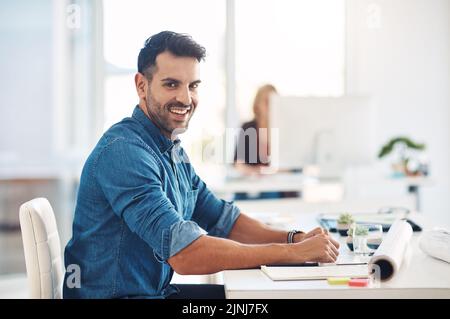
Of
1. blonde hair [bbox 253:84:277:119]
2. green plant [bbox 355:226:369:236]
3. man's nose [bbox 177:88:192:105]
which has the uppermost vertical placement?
blonde hair [bbox 253:84:277:119]

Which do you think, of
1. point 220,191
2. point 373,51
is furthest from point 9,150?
point 373,51

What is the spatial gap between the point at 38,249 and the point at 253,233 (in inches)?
26.5

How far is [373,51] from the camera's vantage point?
482cm

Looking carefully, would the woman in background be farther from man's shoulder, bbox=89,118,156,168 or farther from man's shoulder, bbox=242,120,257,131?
man's shoulder, bbox=89,118,156,168

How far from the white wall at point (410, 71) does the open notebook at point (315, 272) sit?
3.68 metres

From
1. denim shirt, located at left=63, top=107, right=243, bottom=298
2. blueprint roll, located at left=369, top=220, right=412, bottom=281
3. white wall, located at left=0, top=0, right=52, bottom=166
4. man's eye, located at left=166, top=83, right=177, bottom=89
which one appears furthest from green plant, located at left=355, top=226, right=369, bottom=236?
white wall, located at left=0, top=0, right=52, bottom=166

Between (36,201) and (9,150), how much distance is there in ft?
8.58

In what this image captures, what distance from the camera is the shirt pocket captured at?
5.74 ft

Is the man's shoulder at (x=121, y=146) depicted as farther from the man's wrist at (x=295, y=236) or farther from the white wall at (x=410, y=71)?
the white wall at (x=410, y=71)

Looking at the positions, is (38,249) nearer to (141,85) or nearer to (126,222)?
(126,222)

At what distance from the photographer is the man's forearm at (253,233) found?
5.84 ft

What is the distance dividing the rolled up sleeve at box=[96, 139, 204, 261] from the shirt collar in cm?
14

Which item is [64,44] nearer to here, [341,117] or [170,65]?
[341,117]

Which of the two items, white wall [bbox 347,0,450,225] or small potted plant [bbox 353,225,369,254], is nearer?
small potted plant [bbox 353,225,369,254]
